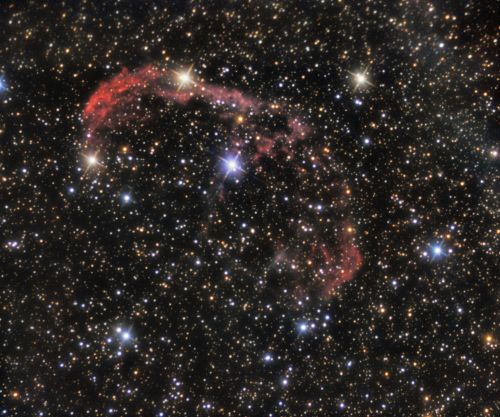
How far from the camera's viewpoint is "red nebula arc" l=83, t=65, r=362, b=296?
32.9 inches

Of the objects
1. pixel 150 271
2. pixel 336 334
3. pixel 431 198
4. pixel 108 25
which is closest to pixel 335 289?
pixel 336 334

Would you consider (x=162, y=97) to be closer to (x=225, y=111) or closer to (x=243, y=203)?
(x=225, y=111)

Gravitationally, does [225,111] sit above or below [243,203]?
above

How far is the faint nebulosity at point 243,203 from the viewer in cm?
83

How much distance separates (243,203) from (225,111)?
0.22 meters

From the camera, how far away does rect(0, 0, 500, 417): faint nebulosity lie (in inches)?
32.7

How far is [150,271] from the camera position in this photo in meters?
0.85

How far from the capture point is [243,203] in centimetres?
87

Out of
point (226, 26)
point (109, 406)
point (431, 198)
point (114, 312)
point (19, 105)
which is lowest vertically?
point (109, 406)

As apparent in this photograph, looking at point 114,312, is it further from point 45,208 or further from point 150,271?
point 45,208

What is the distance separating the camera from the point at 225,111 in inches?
34.0

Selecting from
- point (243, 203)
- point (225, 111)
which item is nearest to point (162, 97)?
point (225, 111)

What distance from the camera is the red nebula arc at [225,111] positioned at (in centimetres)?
84

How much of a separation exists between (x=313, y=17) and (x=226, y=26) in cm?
20
